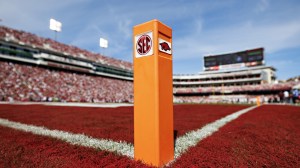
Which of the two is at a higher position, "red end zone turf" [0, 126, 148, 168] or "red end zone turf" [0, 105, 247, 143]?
"red end zone turf" [0, 126, 148, 168]

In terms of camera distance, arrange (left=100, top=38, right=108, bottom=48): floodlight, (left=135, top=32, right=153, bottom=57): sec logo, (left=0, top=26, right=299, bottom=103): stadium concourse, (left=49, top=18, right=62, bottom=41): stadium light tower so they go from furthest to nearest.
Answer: (left=100, top=38, right=108, bottom=48): floodlight < (left=49, top=18, right=62, bottom=41): stadium light tower < (left=0, top=26, right=299, bottom=103): stadium concourse < (left=135, top=32, right=153, bottom=57): sec logo

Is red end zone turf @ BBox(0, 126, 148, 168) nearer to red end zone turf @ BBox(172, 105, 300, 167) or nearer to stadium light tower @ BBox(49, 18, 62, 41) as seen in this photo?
red end zone turf @ BBox(172, 105, 300, 167)

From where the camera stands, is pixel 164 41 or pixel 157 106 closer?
pixel 157 106

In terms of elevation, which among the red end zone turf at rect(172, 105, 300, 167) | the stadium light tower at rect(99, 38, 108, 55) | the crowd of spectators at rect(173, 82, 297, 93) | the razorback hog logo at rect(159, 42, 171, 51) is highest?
the stadium light tower at rect(99, 38, 108, 55)

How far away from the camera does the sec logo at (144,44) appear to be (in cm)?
344

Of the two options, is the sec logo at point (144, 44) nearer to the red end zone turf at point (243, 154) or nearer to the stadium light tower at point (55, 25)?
the red end zone turf at point (243, 154)

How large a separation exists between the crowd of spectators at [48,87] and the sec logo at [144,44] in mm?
34717

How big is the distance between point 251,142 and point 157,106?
3310 mm

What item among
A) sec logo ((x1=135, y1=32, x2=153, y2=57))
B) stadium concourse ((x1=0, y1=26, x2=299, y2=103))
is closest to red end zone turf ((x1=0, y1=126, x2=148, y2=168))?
sec logo ((x1=135, y1=32, x2=153, y2=57))

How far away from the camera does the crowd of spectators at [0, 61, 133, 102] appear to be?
3319cm

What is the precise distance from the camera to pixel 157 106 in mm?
3283

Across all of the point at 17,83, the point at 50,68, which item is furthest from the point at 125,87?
the point at 17,83

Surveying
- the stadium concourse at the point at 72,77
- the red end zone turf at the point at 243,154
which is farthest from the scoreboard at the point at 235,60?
the red end zone turf at the point at 243,154

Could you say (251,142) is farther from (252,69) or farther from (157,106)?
(252,69)
